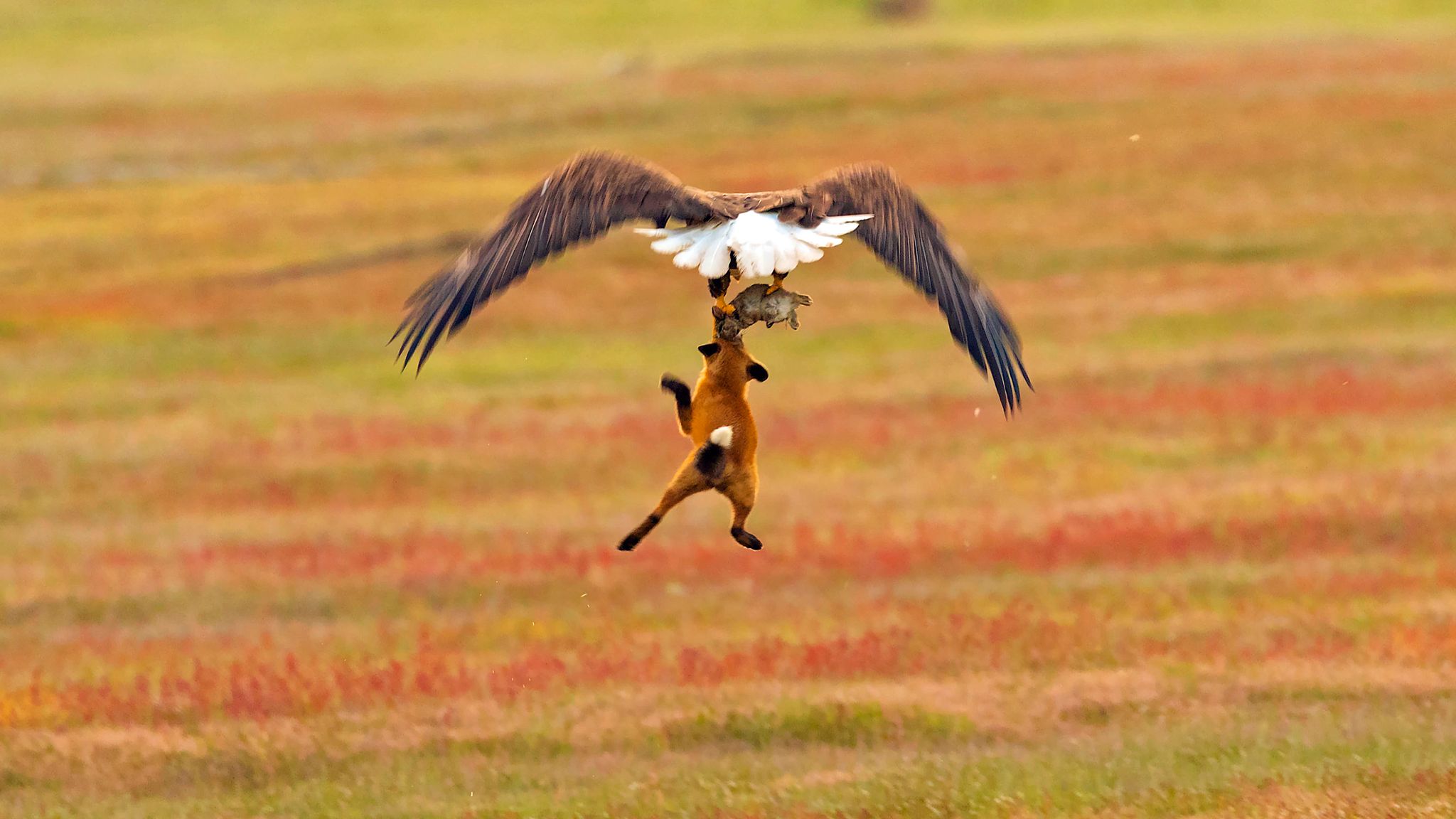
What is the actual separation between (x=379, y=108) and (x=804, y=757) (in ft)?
170

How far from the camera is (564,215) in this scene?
356 inches

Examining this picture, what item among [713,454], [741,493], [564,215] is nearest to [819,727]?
[741,493]

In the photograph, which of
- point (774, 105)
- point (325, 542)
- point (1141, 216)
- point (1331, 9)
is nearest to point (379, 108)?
point (774, 105)

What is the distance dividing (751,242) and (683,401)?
0.93 meters

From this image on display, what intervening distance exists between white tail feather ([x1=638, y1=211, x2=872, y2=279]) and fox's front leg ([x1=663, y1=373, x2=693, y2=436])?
0.50 meters

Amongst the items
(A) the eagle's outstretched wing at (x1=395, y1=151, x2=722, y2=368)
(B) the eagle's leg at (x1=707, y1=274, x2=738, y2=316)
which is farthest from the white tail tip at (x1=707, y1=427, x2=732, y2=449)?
(A) the eagle's outstretched wing at (x1=395, y1=151, x2=722, y2=368)

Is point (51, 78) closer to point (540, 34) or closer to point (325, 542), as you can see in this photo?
point (540, 34)

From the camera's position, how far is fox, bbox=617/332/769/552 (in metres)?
8.80

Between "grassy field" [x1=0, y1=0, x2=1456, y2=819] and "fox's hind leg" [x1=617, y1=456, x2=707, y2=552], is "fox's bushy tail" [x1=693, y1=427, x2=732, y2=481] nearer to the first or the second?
"fox's hind leg" [x1=617, y1=456, x2=707, y2=552]

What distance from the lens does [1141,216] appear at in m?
39.7

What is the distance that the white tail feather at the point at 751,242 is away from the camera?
848 centimetres

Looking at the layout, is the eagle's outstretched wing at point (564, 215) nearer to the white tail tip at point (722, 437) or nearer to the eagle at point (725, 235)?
the eagle at point (725, 235)

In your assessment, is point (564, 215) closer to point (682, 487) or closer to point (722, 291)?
point (722, 291)

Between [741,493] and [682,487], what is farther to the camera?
[741,493]
